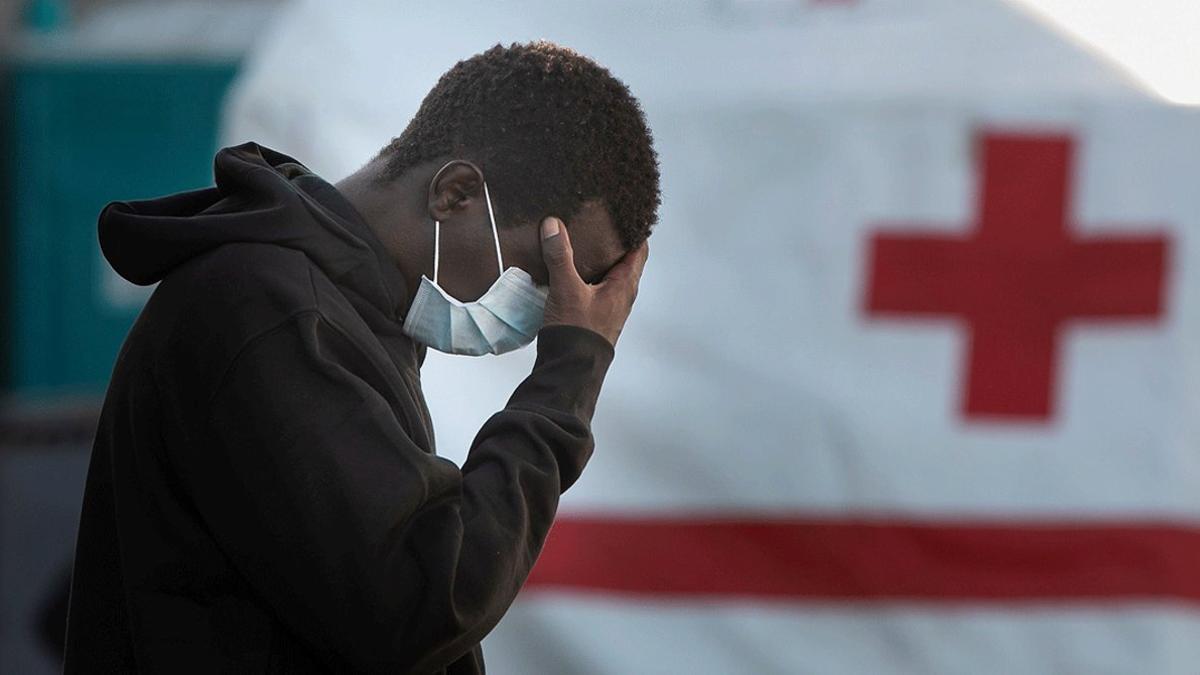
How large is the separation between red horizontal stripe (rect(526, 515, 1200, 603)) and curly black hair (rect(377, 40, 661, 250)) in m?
1.36

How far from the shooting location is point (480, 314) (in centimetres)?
125

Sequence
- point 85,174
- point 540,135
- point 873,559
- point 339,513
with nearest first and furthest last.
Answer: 1. point 339,513
2. point 540,135
3. point 873,559
4. point 85,174

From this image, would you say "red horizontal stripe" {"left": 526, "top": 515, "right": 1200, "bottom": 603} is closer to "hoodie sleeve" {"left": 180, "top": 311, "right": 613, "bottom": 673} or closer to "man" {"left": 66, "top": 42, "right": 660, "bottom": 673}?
"man" {"left": 66, "top": 42, "right": 660, "bottom": 673}

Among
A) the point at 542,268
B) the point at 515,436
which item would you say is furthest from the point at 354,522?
the point at 542,268

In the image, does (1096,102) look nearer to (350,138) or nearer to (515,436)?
(350,138)

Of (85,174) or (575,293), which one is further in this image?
(85,174)

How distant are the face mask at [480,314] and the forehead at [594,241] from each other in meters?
0.04

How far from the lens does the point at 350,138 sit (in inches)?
99.4

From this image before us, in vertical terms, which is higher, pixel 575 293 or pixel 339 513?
pixel 575 293

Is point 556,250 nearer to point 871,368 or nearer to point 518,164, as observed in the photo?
point 518,164

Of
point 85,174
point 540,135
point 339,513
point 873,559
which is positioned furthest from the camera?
point 85,174

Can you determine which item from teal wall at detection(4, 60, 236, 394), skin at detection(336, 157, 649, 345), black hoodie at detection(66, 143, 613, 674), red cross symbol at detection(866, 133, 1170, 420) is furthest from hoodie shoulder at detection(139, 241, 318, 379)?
teal wall at detection(4, 60, 236, 394)

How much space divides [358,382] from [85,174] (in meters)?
3.34

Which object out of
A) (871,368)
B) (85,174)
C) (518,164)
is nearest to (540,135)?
(518,164)
